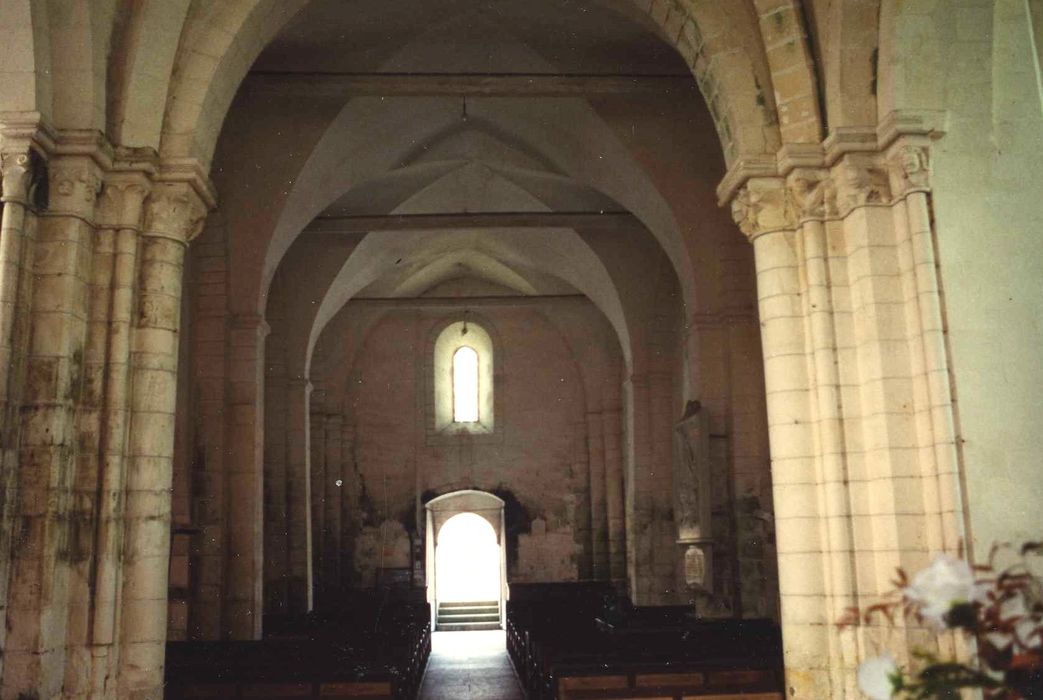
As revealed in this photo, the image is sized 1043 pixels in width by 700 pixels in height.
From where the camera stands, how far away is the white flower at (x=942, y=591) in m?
2.35

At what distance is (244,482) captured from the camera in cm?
1391

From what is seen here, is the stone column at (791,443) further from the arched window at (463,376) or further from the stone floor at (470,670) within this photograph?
the arched window at (463,376)

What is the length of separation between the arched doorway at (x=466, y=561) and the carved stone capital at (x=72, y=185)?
57.1 ft

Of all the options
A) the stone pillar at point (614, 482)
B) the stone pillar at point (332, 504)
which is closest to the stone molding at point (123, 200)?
the stone pillar at point (332, 504)

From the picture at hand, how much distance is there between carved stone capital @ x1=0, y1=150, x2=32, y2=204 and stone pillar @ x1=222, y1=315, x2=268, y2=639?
272 inches

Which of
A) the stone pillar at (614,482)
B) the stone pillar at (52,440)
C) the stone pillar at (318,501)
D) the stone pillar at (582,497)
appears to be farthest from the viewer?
the stone pillar at (582,497)

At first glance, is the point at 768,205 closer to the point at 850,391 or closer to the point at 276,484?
the point at 850,391

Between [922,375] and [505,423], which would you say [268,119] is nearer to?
[922,375]

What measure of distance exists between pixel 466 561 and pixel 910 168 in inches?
1023

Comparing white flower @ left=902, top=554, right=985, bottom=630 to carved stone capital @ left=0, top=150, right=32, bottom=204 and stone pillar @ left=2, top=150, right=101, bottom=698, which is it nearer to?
stone pillar @ left=2, top=150, right=101, bottom=698

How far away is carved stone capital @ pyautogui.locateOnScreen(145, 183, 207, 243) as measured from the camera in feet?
26.7

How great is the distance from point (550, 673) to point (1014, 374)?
4.69 m

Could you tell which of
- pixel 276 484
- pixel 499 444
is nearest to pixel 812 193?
pixel 276 484

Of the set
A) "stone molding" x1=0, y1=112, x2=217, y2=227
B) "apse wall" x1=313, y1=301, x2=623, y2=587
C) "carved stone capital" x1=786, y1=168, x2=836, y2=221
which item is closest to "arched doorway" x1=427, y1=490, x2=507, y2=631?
"apse wall" x1=313, y1=301, x2=623, y2=587
